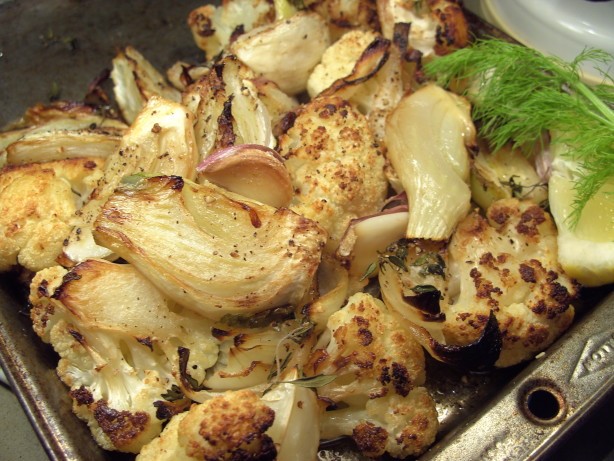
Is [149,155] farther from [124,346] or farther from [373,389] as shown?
[373,389]

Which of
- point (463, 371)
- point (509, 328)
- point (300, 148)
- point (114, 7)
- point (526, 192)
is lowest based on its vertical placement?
point (463, 371)

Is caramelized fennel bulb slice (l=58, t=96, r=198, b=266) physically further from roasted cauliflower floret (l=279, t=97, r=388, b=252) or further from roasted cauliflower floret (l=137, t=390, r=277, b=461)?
roasted cauliflower floret (l=137, t=390, r=277, b=461)

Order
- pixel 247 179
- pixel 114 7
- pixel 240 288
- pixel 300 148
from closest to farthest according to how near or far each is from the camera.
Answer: pixel 240 288 → pixel 247 179 → pixel 300 148 → pixel 114 7

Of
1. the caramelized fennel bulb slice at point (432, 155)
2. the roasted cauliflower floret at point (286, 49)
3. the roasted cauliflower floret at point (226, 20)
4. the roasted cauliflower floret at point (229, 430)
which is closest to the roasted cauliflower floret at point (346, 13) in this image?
the roasted cauliflower floret at point (286, 49)

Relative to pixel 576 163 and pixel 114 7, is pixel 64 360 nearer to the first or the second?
pixel 576 163

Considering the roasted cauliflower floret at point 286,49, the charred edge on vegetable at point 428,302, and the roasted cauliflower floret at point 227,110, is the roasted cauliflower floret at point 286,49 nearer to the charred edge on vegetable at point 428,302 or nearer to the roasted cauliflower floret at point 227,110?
the roasted cauliflower floret at point 227,110

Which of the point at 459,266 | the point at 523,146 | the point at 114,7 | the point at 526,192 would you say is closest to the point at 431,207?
the point at 459,266

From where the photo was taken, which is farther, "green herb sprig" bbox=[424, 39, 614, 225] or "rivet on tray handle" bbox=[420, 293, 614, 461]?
"green herb sprig" bbox=[424, 39, 614, 225]

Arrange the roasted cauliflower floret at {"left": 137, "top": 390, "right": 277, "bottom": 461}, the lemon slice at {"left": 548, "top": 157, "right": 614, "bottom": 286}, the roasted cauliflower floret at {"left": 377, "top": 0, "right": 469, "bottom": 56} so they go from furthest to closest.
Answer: the roasted cauliflower floret at {"left": 377, "top": 0, "right": 469, "bottom": 56}, the lemon slice at {"left": 548, "top": 157, "right": 614, "bottom": 286}, the roasted cauliflower floret at {"left": 137, "top": 390, "right": 277, "bottom": 461}

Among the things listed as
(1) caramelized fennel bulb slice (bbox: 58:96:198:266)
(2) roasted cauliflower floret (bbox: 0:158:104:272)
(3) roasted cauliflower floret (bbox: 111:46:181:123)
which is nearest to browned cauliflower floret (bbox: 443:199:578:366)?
(1) caramelized fennel bulb slice (bbox: 58:96:198:266)
